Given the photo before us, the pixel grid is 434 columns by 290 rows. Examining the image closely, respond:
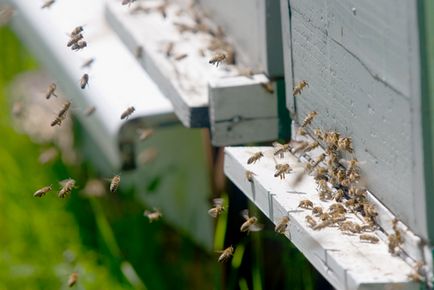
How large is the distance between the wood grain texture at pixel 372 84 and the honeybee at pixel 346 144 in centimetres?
2

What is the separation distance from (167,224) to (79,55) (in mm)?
1076

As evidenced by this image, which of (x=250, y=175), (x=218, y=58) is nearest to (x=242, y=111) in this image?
(x=218, y=58)

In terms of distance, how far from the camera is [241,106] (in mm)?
4355

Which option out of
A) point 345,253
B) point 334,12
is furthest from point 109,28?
point 345,253

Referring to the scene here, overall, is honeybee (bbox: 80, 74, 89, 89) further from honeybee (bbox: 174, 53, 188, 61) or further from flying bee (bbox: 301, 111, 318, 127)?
flying bee (bbox: 301, 111, 318, 127)

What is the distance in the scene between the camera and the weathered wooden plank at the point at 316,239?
2.96 metres

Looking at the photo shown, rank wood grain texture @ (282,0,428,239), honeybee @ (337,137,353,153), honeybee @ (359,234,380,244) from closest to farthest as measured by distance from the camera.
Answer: wood grain texture @ (282,0,428,239), honeybee @ (359,234,380,244), honeybee @ (337,137,353,153)

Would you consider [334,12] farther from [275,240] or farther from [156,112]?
[275,240]

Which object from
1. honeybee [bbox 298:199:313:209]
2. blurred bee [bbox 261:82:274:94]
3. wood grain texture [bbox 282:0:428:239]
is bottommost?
honeybee [bbox 298:199:313:209]

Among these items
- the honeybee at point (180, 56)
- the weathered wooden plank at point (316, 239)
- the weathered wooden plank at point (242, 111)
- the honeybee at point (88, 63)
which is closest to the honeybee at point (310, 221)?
the weathered wooden plank at point (316, 239)

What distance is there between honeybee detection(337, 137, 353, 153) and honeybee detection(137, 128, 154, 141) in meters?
1.49

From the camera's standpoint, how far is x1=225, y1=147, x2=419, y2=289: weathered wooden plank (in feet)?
9.70

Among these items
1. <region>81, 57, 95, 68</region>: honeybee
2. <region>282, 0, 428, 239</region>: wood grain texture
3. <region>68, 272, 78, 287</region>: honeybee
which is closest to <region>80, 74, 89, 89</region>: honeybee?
<region>81, 57, 95, 68</region>: honeybee

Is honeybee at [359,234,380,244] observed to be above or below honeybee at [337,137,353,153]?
below
